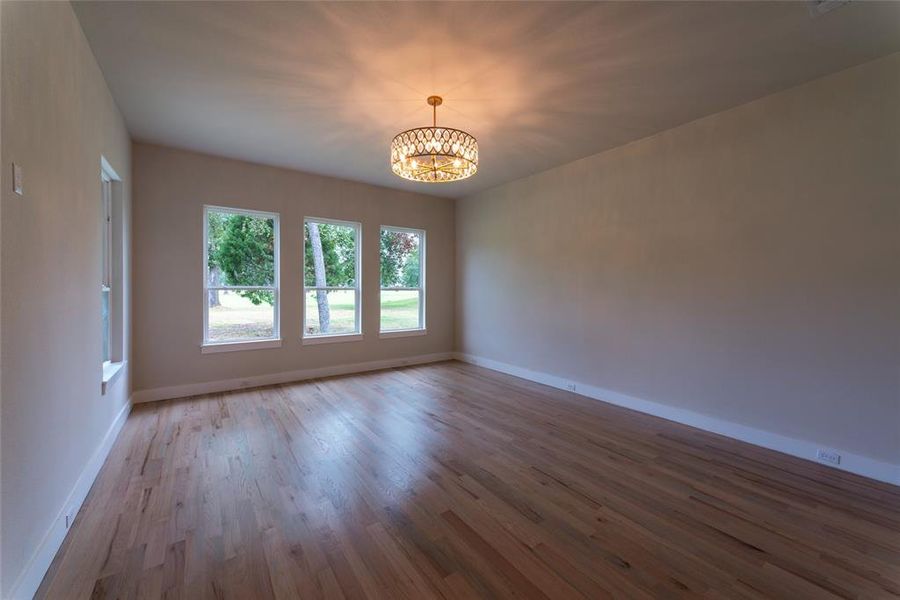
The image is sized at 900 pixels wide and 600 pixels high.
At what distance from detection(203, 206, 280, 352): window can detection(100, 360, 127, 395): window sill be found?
108 cm

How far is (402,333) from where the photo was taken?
596cm

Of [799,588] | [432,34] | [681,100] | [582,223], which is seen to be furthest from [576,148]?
[799,588]

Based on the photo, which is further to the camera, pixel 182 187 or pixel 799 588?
pixel 182 187

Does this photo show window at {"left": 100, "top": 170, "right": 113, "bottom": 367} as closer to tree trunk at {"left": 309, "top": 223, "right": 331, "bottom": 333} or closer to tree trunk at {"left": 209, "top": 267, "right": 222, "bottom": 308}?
tree trunk at {"left": 209, "top": 267, "right": 222, "bottom": 308}

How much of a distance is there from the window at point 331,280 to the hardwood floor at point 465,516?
1.95m

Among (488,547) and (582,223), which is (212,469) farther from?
(582,223)

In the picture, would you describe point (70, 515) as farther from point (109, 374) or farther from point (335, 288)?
point (335, 288)

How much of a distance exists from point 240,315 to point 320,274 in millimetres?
1133

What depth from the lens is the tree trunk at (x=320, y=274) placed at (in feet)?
17.0

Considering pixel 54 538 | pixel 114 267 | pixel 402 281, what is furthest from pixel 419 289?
pixel 54 538

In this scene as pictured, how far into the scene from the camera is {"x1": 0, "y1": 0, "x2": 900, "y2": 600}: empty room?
1704 mm

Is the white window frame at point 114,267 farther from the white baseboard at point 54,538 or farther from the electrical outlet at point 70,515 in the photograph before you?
the electrical outlet at point 70,515

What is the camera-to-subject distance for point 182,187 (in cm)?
421

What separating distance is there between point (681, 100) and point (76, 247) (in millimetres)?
4426
